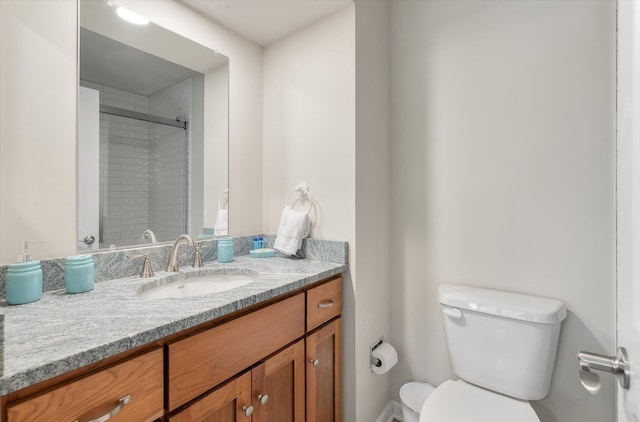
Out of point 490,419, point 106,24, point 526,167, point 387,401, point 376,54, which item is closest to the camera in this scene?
point 490,419

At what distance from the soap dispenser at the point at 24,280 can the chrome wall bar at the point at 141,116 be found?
59cm

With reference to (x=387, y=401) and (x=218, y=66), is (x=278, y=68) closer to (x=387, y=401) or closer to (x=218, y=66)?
(x=218, y=66)

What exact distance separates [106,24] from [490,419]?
6.94 feet

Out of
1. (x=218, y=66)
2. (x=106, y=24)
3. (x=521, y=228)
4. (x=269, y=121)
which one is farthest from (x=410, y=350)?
(x=106, y=24)

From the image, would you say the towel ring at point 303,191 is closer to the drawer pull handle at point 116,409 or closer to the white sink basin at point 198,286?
the white sink basin at point 198,286

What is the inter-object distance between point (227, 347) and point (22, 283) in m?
0.64

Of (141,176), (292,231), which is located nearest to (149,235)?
(141,176)

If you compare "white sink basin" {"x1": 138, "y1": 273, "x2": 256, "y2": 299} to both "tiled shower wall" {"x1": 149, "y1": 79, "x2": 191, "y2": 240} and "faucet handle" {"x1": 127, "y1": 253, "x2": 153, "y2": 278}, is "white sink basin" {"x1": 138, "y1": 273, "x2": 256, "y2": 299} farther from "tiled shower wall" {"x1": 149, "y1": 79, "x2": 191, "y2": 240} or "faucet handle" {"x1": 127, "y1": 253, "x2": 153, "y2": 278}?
"tiled shower wall" {"x1": 149, "y1": 79, "x2": 191, "y2": 240}

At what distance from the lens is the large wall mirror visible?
3.86 feet

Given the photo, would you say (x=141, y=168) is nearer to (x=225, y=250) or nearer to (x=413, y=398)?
(x=225, y=250)

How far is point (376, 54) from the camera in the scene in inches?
63.7

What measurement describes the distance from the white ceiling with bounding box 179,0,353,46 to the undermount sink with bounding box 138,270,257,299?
1.28 meters

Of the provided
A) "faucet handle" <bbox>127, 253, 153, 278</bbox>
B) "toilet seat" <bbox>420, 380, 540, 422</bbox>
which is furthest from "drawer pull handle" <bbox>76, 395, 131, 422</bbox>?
"toilet seat" <bbox>420, 380, 540, 422</bbox>

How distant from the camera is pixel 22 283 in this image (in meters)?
0.91
